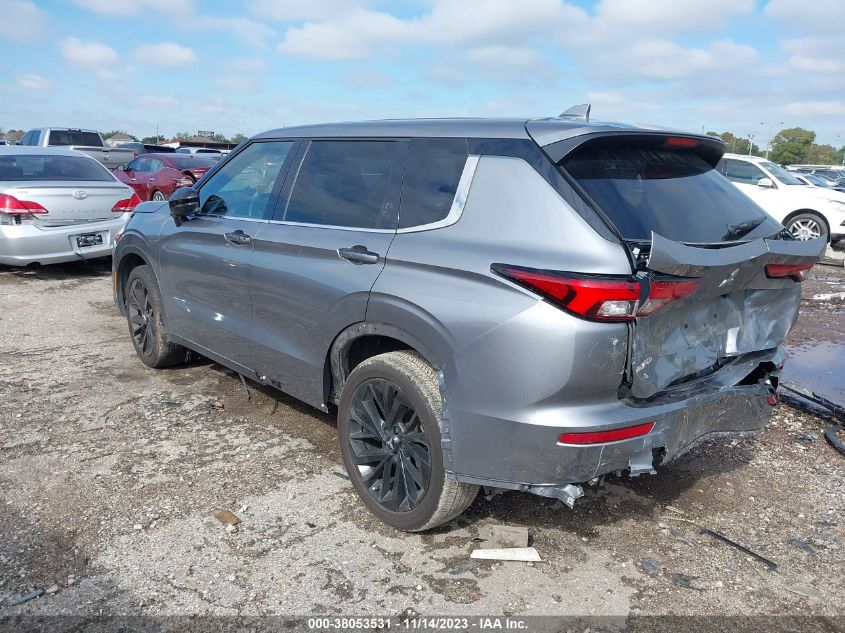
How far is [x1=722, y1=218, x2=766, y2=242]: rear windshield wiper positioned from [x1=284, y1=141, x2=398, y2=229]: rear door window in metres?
1.52

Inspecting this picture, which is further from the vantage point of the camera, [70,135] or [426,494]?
[70,135]

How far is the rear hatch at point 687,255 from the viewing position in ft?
8.54

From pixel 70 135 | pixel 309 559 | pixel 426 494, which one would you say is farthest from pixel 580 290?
pixel 70 135

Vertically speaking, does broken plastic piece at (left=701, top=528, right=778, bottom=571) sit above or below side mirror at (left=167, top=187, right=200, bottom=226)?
below

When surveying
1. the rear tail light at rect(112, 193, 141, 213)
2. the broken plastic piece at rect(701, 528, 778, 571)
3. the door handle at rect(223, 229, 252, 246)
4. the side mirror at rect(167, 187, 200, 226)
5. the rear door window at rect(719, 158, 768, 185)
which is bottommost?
the broken plastic piece at rect(701, 528, 778, 571)

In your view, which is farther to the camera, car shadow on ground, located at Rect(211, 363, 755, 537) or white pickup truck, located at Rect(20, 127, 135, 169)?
white pickup truck, located at Rect(20, 127, 135, 169)

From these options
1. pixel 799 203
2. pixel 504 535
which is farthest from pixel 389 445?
pixel 799 203

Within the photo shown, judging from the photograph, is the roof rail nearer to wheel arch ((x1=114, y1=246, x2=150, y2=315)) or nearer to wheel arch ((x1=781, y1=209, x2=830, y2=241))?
wheel arch ((x1=114, y1=246, x2=150, y2=315))

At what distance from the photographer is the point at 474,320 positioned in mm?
2672

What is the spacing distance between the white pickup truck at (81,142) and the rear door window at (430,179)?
16.5 meters

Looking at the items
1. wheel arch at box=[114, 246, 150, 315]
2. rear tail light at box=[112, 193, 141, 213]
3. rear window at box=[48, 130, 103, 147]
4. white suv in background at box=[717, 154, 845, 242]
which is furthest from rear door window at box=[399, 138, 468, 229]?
rear window at box=[48, 130, 103, 147]

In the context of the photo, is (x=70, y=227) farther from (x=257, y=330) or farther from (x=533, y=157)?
(x=533, y=157)

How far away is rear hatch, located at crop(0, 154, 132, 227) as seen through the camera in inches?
324

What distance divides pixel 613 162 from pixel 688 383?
101cm
